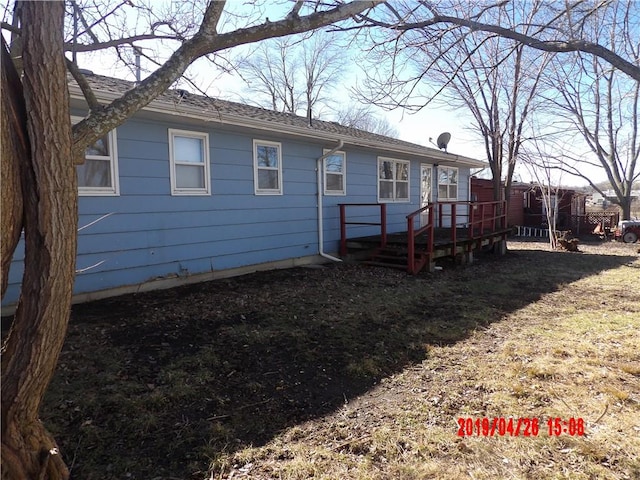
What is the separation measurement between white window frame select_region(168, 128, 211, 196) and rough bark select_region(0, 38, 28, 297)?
473 centimetres

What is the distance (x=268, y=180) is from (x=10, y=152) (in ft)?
20.9

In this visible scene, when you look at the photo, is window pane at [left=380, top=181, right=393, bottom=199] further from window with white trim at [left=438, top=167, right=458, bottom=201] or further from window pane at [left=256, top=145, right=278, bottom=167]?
window pane at [left=256, top=145, right=278, bottom=167]

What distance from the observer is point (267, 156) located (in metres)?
7.84

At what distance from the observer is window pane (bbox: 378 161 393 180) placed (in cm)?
1063

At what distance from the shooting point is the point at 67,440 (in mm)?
2410

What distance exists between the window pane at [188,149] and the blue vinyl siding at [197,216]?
0.61 feet

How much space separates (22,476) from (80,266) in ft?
14.0

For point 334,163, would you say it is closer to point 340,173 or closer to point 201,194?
point 340,173

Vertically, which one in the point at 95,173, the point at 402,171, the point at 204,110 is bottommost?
the point at 95,173

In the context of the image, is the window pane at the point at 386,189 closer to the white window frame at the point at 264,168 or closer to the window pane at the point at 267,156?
the white window frame at the point at 264,168

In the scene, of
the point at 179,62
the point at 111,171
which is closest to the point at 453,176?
the point at 111,171

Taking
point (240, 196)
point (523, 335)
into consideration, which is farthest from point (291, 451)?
point (240, 196)

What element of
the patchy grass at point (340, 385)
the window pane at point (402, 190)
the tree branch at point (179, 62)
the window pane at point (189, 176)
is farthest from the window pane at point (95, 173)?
the window pane at point (402, 190)

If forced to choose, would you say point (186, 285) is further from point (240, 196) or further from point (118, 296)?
point (240, 196)
